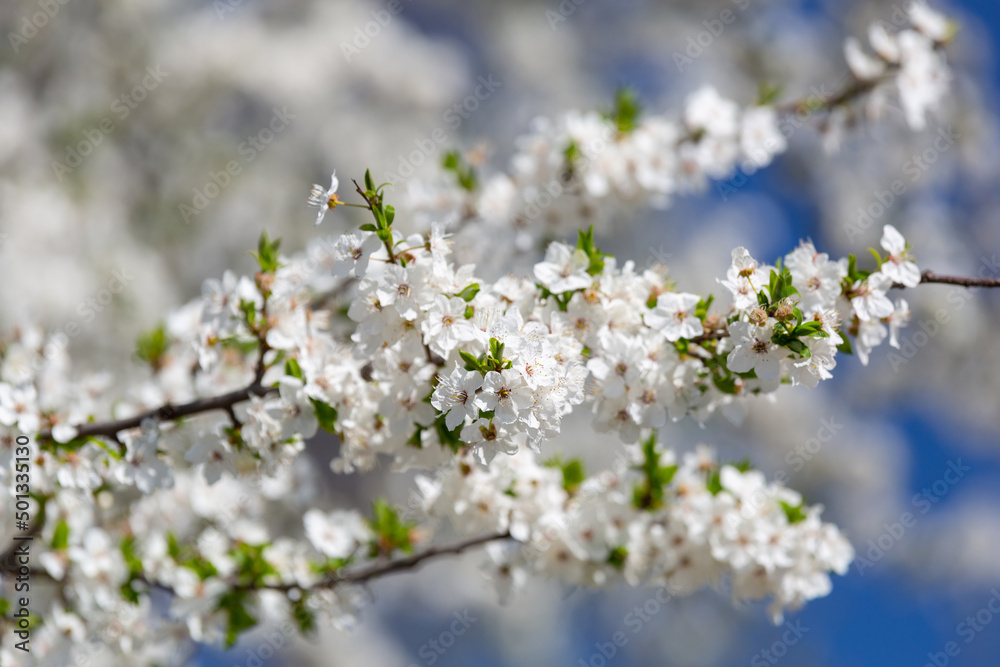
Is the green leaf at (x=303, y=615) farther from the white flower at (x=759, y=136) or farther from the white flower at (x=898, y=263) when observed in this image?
the white flower at (x=759, y=136)

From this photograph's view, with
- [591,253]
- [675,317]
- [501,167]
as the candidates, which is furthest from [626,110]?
[501,167]

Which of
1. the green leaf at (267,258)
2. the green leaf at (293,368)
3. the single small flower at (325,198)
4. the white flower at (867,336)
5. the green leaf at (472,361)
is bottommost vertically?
the green leaf at (293,368)

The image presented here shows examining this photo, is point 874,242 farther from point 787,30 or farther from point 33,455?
point 33,455

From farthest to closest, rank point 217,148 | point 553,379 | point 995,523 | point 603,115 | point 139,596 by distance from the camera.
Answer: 1. point 995,523
2. point 217,148
3. point 603,115
4. point 139,596
5. point 553,379

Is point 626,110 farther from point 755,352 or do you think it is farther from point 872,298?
point 755,352

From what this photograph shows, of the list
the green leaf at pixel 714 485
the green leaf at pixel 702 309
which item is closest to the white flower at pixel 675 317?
the green leaf at pixel 702 309

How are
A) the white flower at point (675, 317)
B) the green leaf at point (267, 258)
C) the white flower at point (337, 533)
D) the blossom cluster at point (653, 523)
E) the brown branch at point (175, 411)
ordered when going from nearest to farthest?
the white flower at point (675, 317) → the brown branch at point (175, 411) → the green leaf at point (267, 258) → the blossom cluster at point (653, 523) → the white flower at point (337, 533)

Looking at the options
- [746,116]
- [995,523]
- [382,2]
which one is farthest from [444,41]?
[995,523]
